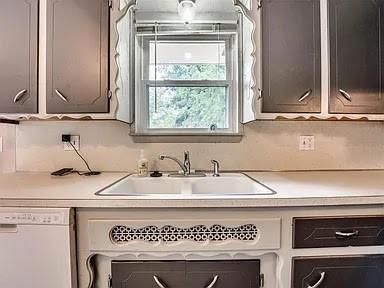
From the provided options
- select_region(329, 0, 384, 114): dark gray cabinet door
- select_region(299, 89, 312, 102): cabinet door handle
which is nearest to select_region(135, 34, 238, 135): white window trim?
select_region(299, 89, 312, 102): cabinet door handle

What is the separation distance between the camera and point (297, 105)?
1795 mm

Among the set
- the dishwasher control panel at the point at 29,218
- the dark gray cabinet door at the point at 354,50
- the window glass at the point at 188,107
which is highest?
the dark gray cabinet door at the point at 354,50

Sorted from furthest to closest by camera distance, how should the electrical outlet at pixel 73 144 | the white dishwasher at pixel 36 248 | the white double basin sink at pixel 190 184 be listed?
the electrical outlet at pixel 73 144 < the white double basin sink at pixel 190 184 < the white dishwasher at pixel 36 248

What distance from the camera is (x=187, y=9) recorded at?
2.16 m

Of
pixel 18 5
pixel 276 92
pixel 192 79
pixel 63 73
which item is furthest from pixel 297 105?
pixel 18 5

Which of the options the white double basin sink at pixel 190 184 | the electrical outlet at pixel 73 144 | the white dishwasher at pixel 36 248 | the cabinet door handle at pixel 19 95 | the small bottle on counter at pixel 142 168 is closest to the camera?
the white dishwasher at pixel 36 248

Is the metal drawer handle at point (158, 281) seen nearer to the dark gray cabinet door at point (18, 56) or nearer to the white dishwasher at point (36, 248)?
the white dishwasher at point (36, 248)

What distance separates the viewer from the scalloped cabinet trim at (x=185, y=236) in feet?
4.45

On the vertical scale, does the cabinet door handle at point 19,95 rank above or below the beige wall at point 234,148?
above

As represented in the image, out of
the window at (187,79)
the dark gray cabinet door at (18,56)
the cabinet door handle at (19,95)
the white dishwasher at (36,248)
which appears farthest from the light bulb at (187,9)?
the white dishwasher at (36,248)

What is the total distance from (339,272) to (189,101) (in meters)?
1.44

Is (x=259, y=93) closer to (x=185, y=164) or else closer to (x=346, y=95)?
(x=346, y=95)

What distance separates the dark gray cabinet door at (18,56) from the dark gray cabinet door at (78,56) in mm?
94

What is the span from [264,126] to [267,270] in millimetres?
1055
